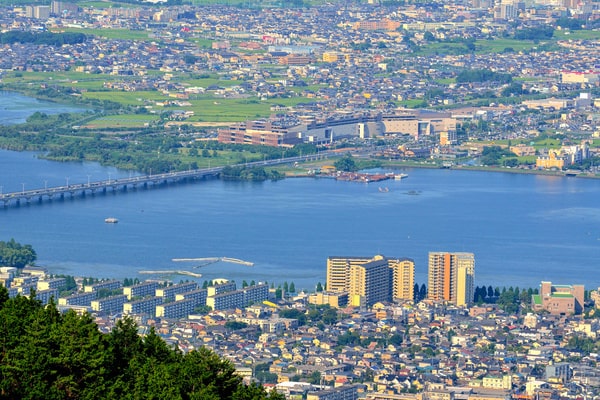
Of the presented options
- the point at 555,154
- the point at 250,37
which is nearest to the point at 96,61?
the point at 250,37

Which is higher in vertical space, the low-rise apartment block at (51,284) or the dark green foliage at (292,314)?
the low-rise apartment block at (51,284)

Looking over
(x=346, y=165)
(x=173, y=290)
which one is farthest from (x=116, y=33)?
(x=173, y=290)

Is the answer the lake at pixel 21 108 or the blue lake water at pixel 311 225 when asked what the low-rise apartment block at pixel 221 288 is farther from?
the lake at pixel 21 108

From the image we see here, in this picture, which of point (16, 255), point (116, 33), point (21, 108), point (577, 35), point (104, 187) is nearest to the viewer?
point (16, 255)

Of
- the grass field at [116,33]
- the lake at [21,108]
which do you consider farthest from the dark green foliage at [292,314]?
the grass field at [116,33]

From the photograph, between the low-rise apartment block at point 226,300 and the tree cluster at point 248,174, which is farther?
the tree cluster at point 248,174

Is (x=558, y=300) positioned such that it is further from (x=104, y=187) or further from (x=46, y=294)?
(x=104, y=187)
